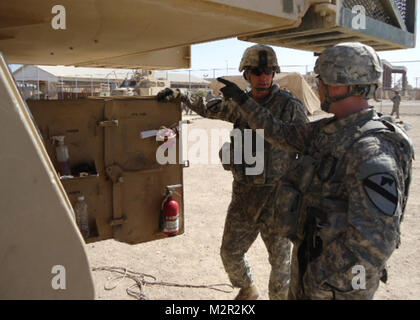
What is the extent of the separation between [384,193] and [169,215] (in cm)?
148

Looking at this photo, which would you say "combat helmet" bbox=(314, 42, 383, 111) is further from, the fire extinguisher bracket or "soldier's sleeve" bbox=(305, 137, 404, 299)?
the fire extinguisher bracket

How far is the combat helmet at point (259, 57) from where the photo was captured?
2844 mm

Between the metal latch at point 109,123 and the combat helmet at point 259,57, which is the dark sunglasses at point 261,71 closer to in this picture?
the combat helmet at point 259,57

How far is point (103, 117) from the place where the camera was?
234cm

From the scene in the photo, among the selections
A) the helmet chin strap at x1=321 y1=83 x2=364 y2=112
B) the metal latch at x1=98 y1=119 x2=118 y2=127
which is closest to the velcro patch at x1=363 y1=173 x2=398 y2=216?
the helmet chin strap at x1=321 y1=83 x2=364 y2=112

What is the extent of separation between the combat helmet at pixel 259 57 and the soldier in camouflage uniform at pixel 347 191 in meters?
0.94

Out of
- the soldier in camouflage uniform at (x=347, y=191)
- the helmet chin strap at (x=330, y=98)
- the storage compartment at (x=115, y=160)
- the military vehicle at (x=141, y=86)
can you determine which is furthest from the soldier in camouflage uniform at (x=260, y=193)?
the military vehicle at (x=141, y=86)

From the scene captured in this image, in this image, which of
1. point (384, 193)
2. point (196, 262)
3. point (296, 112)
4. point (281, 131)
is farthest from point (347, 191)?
point (196, 262)

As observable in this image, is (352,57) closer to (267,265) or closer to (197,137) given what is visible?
(267,265)

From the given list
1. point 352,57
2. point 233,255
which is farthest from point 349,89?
point 233,255

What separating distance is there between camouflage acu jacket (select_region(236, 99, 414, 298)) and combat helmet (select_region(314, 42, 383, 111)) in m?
0.13

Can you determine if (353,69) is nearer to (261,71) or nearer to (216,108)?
(261,71)
